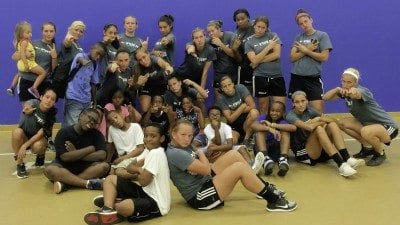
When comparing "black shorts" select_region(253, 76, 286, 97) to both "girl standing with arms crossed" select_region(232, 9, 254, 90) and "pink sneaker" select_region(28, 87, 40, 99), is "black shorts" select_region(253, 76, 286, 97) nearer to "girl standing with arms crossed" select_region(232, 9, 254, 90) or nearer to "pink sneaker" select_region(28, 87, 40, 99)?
"girl standing with arms crossed" select_region(232, 9, 254, 90)

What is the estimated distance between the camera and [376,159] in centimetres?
508

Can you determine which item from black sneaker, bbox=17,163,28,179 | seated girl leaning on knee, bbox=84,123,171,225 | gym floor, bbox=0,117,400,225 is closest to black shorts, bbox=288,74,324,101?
gym floor, bbox=0,117,400,225

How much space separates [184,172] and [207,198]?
29cm

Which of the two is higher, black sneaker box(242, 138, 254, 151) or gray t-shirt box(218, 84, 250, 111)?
gray t-shirt box(218, 84, 250, 111)

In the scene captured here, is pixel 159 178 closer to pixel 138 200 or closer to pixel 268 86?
pixel 138 200

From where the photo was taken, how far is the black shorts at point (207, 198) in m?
3.86

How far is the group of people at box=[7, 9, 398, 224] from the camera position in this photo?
384cm

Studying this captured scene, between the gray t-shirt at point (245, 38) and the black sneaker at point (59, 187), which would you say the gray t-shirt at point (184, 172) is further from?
the gray t-shirt at point (245, 38)

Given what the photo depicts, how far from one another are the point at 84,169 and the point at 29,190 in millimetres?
541

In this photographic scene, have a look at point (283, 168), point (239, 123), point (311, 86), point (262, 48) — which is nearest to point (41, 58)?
point (239, 123)

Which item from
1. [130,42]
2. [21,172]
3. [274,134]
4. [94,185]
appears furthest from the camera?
[130,42]

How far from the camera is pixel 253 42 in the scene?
5883mm

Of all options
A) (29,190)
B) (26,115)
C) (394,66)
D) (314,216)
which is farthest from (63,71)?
(394,66)

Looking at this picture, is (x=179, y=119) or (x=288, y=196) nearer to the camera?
(x=288, y=196)
